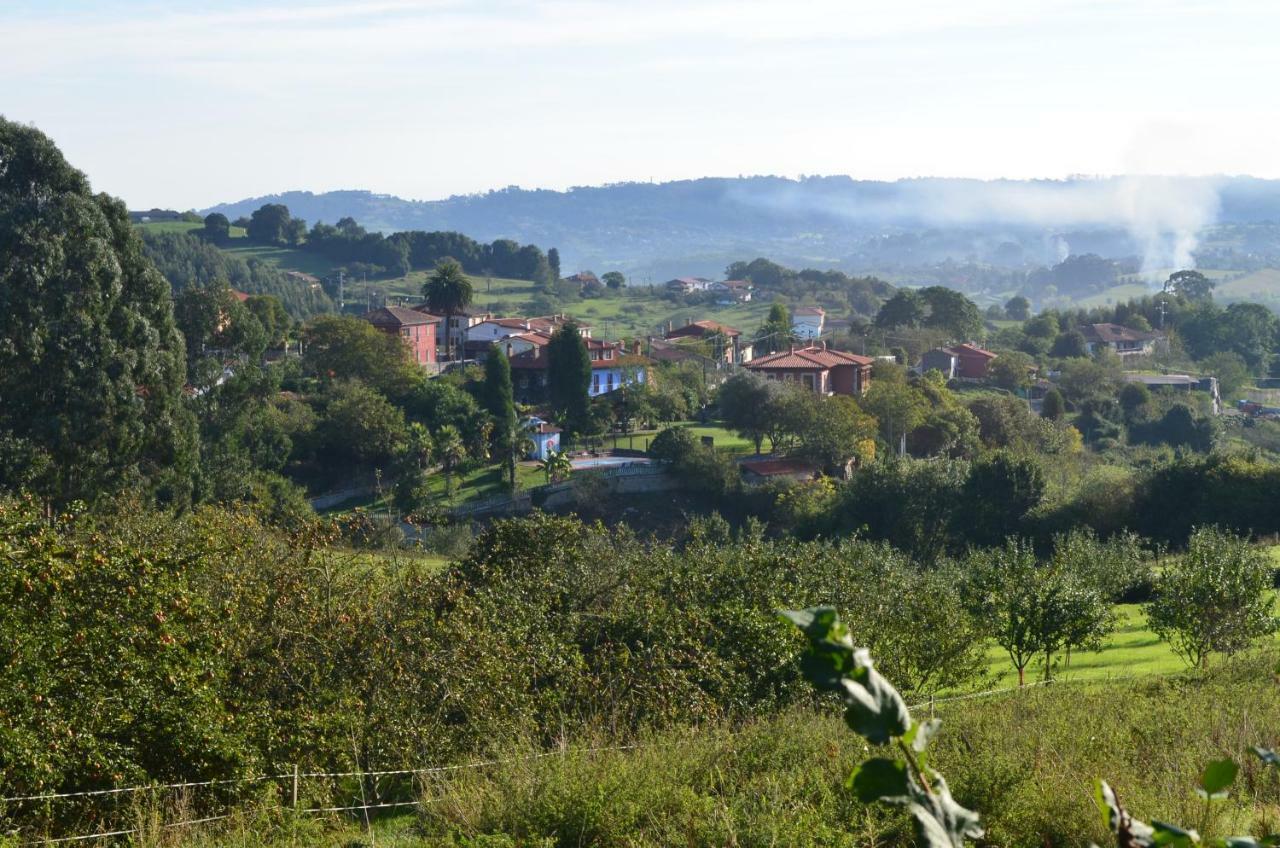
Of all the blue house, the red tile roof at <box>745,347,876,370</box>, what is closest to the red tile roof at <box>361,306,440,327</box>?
the blue house

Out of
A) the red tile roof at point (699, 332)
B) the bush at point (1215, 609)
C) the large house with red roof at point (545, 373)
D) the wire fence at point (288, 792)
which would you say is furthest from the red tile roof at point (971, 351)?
the wire fence at point (288, 792)

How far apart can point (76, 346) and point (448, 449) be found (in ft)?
59.0

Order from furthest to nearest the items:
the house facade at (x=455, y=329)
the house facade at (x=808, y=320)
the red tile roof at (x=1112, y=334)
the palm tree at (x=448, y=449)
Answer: the house facade at (x=808, y=320) < the red tile roof at (x=1112, y=334) < the house facade at (x=455, y=329) < the palm tree at (x=448, y=449)

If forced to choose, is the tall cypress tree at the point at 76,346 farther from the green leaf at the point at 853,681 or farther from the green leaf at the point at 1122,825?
the green leaf at the point at 1122,825

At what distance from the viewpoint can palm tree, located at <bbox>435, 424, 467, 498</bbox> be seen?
43.8 meters

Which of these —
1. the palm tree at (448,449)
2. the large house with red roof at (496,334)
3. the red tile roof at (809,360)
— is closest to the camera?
the palm tree at (448,449)

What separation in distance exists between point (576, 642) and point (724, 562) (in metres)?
3.98

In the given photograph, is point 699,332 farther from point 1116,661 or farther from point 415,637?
point 415,637

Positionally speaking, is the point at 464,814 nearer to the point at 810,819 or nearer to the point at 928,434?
the point at 810,819

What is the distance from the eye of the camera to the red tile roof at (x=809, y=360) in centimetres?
5788

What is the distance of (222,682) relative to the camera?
1141 cm

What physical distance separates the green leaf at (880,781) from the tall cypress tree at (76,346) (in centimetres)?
2649

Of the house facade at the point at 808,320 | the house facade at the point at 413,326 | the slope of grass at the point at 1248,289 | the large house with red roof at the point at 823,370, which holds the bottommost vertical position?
the slope of grass at the point at 1248,289

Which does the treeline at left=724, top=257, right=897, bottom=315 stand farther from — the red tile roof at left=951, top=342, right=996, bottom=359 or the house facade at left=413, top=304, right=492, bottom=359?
the house facade at left=413, top=304, right=492, bottom=359
